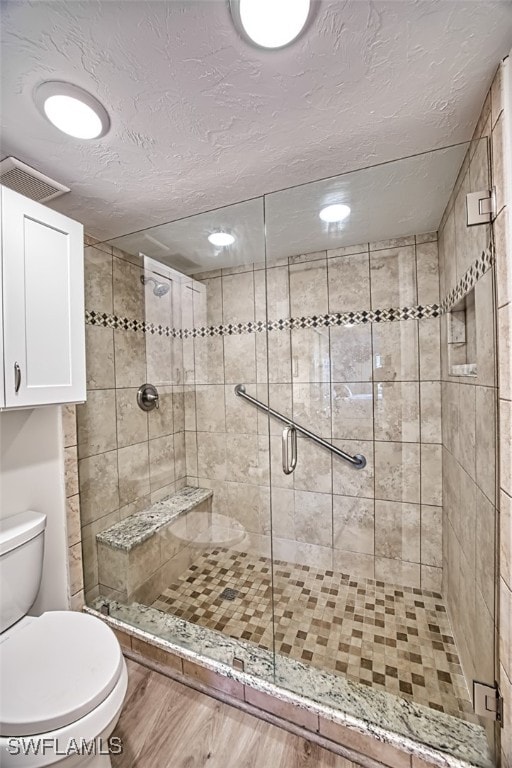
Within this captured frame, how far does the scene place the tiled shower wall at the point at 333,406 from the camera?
5.99 feet

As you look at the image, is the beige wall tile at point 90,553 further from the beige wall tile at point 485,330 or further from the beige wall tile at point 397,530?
the beige wall tile at point 485,330

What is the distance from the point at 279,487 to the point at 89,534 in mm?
1177

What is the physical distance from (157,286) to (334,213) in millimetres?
1231

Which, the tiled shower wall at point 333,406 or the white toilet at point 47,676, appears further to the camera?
the tiled shower wall at point 333,406

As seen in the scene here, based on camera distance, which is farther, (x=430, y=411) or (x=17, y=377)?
(x=430, y=411)

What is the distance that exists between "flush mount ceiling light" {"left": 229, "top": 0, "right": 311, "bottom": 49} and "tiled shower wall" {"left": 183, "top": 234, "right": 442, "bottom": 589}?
47.5 inches

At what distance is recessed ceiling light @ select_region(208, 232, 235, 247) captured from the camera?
1837 mm

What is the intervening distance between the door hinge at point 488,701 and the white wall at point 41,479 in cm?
183

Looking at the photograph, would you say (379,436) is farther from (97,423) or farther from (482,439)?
(97,423)

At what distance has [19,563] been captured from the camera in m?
1.22

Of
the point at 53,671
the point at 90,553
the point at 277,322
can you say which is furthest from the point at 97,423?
the point at 277,322

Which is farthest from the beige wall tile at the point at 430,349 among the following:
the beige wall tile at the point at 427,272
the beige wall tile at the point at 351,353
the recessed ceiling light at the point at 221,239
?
the recessed ceiling light at the point at 221,239

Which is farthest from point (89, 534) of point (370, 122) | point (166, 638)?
point (370, 122)

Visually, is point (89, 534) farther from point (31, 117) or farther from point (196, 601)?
point (31, 117)
